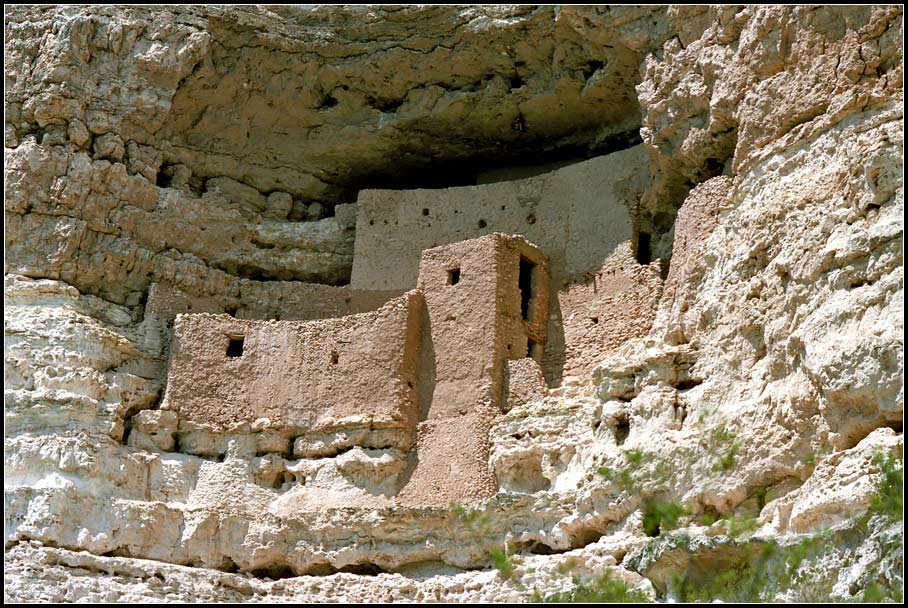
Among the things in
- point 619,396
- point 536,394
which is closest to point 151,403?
point 536,394

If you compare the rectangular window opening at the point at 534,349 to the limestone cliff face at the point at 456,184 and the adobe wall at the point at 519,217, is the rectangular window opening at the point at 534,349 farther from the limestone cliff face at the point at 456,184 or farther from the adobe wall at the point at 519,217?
the adobe wall at the point at 519,217

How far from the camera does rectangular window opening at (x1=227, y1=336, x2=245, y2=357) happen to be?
2264cm

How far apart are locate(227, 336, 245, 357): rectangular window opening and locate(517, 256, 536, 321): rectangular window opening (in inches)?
150

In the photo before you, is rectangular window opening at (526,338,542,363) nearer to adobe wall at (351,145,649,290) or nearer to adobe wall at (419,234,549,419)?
adobe wall at (419,234,549,419)

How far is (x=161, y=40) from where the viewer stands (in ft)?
78.9

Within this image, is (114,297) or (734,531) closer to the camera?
(734,531)

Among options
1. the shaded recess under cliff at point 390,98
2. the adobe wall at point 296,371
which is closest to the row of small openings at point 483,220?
the shaded recess under cliff at point 390,98

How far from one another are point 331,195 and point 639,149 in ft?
18.1

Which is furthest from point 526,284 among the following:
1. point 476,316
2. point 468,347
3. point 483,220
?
point 483,220

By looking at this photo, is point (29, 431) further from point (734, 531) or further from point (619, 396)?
point (734, 531)

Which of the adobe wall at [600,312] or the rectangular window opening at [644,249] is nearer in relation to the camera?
the adobe wall at [600,312]

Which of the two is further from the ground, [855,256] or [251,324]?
[251,324]

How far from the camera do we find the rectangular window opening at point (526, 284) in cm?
2222

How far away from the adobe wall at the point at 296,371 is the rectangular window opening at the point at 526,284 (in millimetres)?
1377
